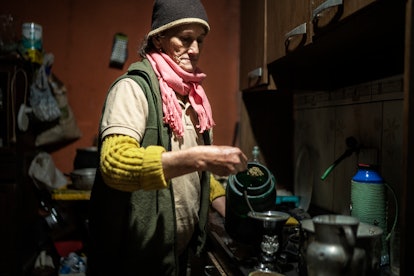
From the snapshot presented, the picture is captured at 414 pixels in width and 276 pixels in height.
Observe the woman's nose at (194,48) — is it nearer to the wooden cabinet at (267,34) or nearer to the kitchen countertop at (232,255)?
the wooden cabinet at (267,34)

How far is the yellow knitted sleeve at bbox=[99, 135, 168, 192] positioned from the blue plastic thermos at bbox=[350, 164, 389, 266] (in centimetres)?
59

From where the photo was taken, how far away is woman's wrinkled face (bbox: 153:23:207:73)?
1154 mm

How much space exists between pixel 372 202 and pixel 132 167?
0.68m

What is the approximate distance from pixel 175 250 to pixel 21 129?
5.17ft

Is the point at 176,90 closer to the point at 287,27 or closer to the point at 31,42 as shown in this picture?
the point at 287,27

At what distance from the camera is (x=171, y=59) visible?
117cm

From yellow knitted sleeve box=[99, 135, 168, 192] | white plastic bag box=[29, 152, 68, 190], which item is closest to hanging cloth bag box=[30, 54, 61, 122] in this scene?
white plastic bag box=[29, 152, 68, 190]

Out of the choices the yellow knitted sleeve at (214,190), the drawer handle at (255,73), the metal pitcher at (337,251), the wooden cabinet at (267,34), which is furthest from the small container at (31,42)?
the metal pitcher at (337,251)

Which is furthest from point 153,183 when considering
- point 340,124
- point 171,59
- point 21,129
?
point 21,129

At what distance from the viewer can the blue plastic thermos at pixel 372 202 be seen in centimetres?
105

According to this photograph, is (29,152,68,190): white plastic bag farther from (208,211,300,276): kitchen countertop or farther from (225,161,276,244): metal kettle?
(225,161,276,244): metal kettle

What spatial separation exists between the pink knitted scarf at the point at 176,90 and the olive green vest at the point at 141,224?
0.10 feet

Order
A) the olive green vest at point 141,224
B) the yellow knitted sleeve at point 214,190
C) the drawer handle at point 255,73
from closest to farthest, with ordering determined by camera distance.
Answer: the olive green vest at point 141,224
the yellow knitted sleeve at point 214,190
the drawer handle at point 255,73

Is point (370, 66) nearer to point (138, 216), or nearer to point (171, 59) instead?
point (171, 59)
